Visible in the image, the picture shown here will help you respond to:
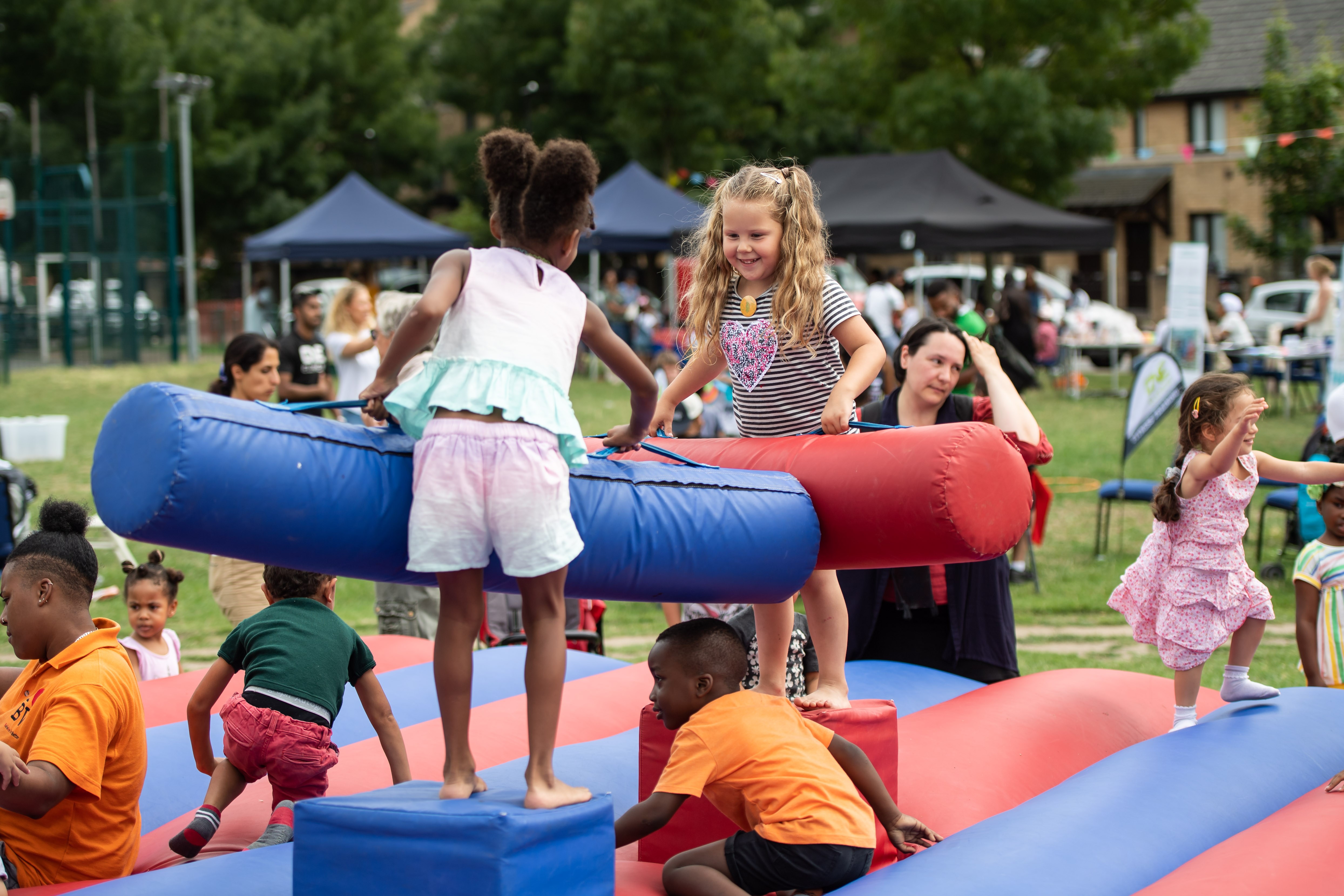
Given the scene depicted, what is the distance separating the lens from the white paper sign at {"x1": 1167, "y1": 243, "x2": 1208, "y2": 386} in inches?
572

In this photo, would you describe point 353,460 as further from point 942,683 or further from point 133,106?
point 133,106

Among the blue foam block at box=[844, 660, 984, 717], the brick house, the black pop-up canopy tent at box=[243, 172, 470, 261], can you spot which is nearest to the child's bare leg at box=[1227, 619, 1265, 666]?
the blue foam block at box=[844, 660, 984, 717]

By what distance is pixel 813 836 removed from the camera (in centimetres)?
299

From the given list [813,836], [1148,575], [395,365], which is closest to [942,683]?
[1148,575]

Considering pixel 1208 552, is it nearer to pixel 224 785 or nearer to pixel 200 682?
pixel 224 785

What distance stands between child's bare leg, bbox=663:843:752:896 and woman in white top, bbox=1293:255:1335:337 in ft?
43.9

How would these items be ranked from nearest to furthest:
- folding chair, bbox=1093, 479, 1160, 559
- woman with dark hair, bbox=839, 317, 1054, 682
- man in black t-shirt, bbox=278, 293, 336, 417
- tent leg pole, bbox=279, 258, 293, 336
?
1. woman with dark hair, bbox=839, 317, 1054, 682
2. man in black t-shirt, bbox=278, 293, 336, 417
3. folding chair, bbox=1093, 479, 1160, 559
4. tent leg pole, bbox=279, 258, 293, 336

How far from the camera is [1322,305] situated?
14.6 meters

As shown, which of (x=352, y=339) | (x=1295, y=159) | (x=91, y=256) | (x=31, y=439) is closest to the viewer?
(x=352, y=339)

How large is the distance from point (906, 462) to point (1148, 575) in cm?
151

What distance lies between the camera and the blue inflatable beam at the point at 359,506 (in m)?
2.62

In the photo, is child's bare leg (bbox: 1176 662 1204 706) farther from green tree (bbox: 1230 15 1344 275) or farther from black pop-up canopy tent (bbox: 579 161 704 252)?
green tree (bbox: 1230 15 1344 275)

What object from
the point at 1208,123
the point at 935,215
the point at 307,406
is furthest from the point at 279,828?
the point at 1208,123

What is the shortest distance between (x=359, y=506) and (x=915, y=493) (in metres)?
1.36
